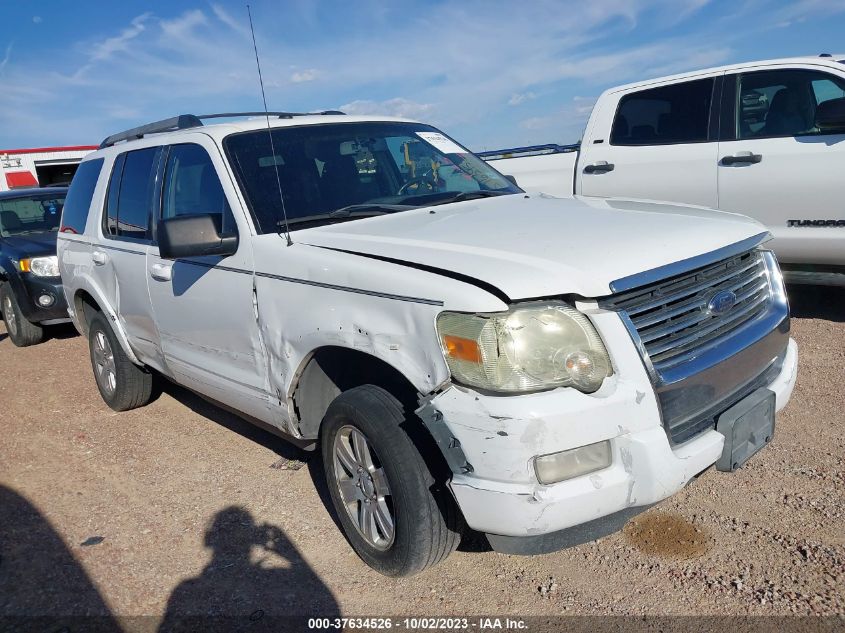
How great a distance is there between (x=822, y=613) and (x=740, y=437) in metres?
0.65

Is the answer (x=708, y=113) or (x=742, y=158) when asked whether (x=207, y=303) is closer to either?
(x=742, y=158)

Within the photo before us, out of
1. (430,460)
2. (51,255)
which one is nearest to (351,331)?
(430,460)

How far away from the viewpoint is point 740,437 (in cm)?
248

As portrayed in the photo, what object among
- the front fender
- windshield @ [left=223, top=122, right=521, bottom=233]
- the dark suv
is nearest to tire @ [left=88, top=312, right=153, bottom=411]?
the front fender

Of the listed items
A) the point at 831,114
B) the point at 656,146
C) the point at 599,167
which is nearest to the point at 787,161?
the point at 831,114

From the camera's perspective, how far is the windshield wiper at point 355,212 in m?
3.17

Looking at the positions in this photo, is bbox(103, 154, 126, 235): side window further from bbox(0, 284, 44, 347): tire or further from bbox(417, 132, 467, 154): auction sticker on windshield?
bbox(0, 284, 44, 347): tire

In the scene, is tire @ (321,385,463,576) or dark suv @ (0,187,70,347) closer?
tire @ (321,385,463,576)

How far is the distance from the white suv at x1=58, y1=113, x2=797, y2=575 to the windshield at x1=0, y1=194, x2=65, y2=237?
18.2 feet

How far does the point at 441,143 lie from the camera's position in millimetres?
4164

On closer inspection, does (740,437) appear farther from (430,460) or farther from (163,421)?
(163,421)

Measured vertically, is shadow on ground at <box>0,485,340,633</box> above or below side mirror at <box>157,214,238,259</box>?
below

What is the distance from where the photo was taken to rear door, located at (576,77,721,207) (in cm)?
568

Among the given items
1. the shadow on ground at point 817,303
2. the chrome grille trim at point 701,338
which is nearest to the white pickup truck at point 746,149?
the shadow on ground at point 817,303
